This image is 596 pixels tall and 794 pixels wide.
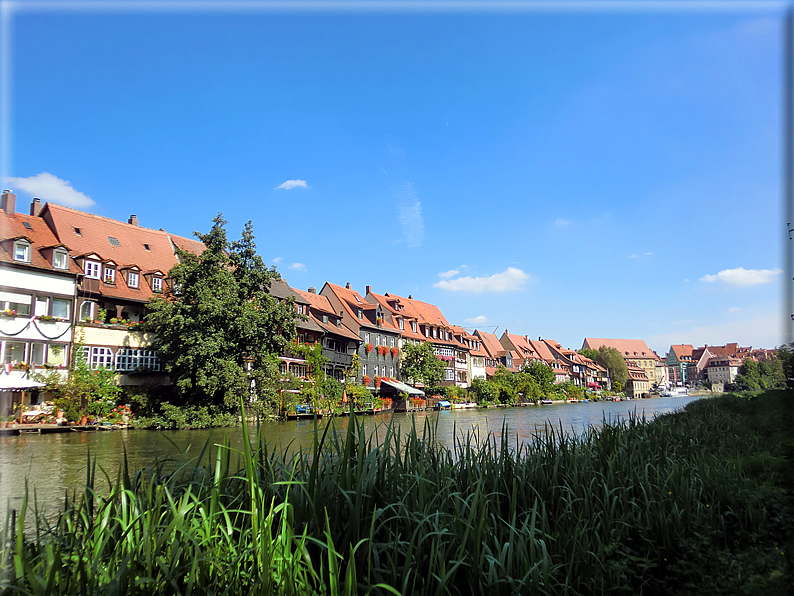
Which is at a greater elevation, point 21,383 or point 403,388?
point 21,383

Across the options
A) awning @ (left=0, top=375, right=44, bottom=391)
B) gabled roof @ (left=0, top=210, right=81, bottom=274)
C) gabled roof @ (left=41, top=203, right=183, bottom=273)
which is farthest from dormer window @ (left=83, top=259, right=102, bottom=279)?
awning @ (left=0, top=375, right=44, bottom=391)

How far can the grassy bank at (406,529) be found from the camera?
9.30 feet

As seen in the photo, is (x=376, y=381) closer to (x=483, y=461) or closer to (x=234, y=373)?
(x=234, y=373)

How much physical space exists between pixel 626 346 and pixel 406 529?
594 ft

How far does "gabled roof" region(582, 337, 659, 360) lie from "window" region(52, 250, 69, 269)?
153m

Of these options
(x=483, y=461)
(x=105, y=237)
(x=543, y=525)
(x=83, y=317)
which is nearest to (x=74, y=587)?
(x=543, y=525)

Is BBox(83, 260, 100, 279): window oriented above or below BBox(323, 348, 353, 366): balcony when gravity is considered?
above

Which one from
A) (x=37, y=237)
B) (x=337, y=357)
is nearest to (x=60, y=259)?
(x=37, y=237)

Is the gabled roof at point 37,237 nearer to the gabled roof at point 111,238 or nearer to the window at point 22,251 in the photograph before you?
the window at point 22,251

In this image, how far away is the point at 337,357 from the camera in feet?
159

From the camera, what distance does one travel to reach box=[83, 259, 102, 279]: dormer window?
3100cm

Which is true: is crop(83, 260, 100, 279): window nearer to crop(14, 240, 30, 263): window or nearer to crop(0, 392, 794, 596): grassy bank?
crop(14, 240, 30, 263): window

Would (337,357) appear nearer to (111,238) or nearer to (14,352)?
(111,238)

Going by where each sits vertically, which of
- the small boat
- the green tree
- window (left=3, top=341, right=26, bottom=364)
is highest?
window (left=3, top=341, right=26, bottom=364)
